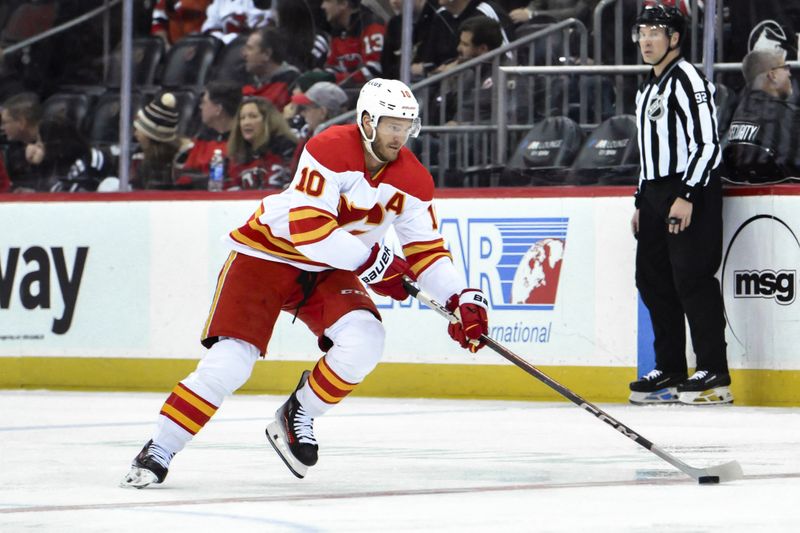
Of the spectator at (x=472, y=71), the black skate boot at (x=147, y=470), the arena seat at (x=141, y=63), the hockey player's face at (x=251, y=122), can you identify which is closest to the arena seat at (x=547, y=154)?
the spectator at (x=472, y=71)

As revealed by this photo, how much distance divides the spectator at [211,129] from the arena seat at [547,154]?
1.63 meters

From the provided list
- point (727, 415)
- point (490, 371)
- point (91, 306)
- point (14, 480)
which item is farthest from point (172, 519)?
point (91, 306)

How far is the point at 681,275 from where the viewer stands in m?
6.93

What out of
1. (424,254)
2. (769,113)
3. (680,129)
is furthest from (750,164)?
(424,254)

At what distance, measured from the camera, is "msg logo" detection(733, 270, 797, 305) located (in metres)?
6.94

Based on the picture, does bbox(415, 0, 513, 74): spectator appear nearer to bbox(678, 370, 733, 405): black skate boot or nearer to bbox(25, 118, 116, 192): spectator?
bbox(25, 118, 116, 192): spectator

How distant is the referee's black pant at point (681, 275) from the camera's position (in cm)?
690

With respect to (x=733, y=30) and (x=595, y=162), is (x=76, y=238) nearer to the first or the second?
(x=595, y=162)

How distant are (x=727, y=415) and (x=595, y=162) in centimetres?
148

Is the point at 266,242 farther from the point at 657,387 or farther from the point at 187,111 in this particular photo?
the point at 187,111

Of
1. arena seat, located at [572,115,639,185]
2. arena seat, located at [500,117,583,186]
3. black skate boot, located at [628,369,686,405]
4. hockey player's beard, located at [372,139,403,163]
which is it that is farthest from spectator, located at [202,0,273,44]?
hockey player's beard, located at [372,139,403,163]

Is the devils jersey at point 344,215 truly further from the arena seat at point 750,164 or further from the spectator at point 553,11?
the spectator at point 553,11

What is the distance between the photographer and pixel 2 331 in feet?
27.1

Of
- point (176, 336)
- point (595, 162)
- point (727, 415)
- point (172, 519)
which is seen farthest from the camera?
point (176, 336)
